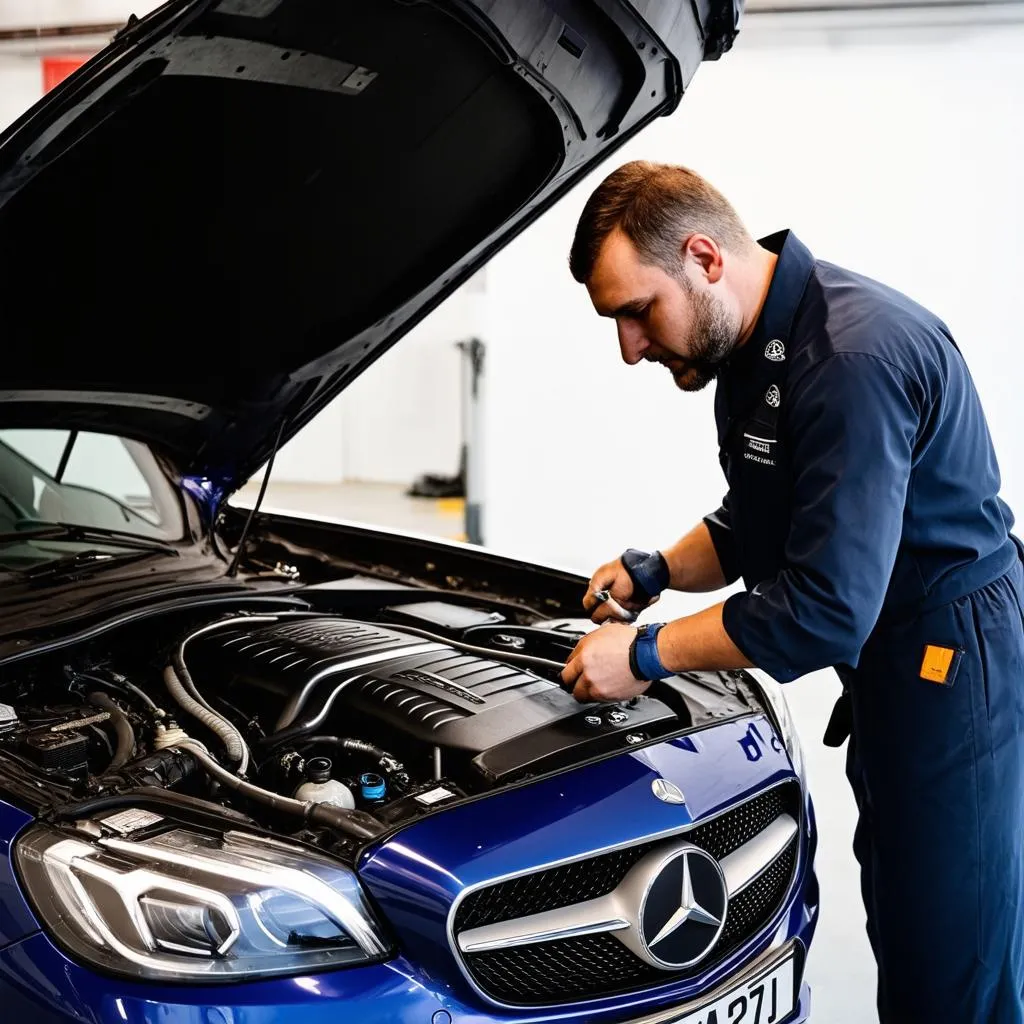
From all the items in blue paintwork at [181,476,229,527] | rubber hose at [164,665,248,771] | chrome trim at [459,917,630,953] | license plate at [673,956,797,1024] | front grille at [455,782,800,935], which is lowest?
license plate at [673,956,797,1024]

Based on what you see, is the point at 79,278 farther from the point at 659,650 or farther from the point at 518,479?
the point at 518,479

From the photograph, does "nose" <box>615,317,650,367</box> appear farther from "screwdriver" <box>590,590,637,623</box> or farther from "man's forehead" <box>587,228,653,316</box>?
"screwdriver" <box>590,590,637,623</box>

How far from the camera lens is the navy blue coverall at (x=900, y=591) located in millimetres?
1334

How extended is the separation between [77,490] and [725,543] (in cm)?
118

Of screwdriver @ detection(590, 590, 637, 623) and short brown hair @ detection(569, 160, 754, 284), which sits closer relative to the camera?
short brown hair @ detection(569, 160, 754, 284)

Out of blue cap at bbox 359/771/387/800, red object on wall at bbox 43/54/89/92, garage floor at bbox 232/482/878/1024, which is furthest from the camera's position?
red object on wall at bbox 43/54/89/92

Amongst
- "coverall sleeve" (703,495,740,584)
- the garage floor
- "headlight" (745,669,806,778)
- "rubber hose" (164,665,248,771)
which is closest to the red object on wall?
the garage floor

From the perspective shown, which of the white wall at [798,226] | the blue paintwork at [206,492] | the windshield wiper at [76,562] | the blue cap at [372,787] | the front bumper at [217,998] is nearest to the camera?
the front bumper at [217,998]

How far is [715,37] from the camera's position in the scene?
5.44ft

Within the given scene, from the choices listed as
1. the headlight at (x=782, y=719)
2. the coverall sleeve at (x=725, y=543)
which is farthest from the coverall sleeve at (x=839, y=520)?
the coverall sleeve at (x=725, y=543)

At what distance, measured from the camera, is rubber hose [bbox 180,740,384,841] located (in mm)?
1241

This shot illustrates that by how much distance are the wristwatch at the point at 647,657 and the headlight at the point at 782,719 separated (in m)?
0.31

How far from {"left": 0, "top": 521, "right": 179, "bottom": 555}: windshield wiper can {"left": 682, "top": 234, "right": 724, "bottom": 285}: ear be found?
3.73ft

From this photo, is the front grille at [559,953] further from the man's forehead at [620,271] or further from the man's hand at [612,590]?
the man's forehead at [620,271]
